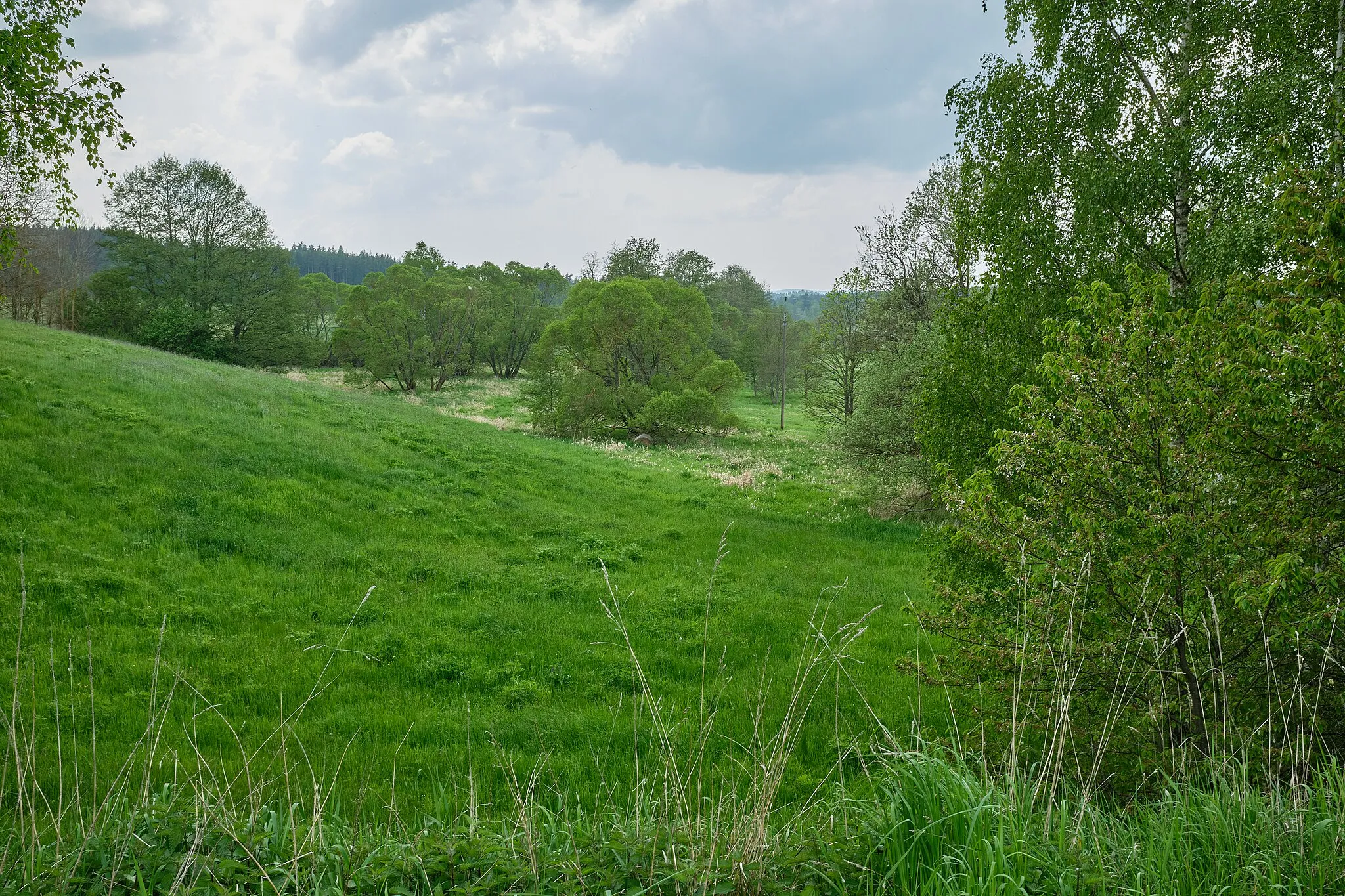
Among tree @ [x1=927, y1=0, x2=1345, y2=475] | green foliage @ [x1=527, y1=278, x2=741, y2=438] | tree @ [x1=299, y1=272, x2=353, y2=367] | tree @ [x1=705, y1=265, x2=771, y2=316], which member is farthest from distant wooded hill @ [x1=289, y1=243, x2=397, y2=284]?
tree @ [x1=927, y1=0, x2=1345, y2=475]

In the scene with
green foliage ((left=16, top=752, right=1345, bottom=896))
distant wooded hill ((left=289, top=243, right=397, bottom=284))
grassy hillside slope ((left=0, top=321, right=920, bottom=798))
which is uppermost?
distant wooded hill ((left=289, top=243, right=397, bottom=284))

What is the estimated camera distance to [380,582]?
33.3 ft

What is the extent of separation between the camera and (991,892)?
8.25ft

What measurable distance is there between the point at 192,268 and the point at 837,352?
41.2m

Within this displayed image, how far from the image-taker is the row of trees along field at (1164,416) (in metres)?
3.78

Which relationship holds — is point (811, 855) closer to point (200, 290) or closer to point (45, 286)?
point (200, 290)

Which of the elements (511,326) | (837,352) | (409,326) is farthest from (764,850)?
(511,326)

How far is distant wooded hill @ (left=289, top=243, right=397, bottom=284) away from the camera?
6437 inches

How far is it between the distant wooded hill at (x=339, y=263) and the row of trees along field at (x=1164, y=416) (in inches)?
6581

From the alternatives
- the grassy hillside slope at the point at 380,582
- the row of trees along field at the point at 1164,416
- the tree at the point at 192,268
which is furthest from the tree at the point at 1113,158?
the tree at the point at 192,268

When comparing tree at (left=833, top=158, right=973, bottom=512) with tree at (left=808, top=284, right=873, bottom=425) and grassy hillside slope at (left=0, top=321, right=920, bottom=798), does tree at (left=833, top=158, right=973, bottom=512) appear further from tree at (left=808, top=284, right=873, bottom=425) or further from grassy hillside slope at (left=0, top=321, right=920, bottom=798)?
tree at (left=808, top=284, right=873, bottom=425)

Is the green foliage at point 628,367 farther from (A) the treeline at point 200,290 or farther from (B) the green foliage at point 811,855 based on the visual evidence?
(B) the green foliage at point 811,855

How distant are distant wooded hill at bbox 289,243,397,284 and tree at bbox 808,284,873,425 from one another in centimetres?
14860

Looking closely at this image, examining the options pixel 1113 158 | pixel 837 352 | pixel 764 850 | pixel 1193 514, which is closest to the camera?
pixel 764 850
